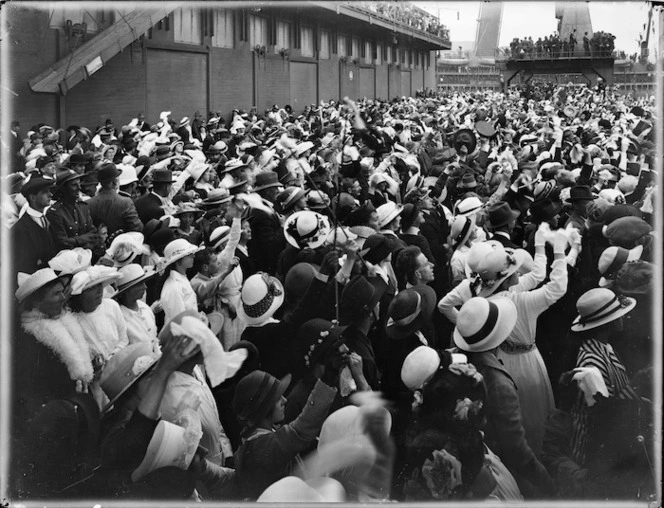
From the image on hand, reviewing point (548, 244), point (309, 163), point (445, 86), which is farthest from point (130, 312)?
point (445, 86)

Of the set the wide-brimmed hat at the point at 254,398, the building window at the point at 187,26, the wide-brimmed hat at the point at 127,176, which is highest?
the building window at the point at 187,26

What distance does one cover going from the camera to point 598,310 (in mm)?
4387

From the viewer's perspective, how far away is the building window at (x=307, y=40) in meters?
34.8

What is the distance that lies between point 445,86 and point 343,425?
73.3m

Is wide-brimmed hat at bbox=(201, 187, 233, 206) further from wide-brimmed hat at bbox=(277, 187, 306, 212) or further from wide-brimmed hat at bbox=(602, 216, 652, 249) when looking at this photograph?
wide-brimmed hat at bbox=(602, 216, 652, 249)

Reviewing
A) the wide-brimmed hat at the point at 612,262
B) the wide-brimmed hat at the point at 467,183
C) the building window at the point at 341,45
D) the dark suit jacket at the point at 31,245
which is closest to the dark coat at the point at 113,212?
the dark suit jacket at the point at 31,245

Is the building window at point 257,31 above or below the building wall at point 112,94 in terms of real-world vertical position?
above

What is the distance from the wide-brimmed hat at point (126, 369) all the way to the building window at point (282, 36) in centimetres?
2963

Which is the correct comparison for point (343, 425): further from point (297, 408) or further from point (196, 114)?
point (196, 114)

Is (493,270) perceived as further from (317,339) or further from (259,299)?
(259,299)

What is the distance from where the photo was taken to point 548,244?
616cm

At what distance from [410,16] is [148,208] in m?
41.1

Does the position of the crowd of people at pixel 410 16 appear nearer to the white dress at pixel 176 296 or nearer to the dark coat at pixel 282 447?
the white dress at pixel 176 296

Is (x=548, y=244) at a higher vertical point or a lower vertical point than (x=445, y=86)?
lower
